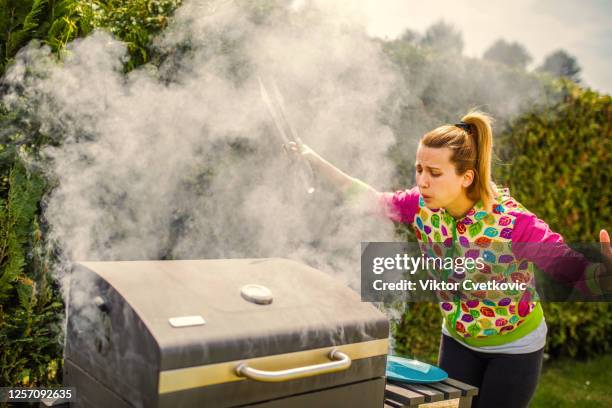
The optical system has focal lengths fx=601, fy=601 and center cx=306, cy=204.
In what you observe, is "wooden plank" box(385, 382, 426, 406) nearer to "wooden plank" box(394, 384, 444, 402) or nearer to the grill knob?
"wooden plank" box(394, 384, 444, 402)

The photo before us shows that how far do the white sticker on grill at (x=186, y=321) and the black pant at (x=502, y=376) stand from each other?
4.39 feet

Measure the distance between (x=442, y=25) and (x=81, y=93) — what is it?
55.5m

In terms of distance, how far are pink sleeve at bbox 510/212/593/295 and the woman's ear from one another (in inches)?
7.9

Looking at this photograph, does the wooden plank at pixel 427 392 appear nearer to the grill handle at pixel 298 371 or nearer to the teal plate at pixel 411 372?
the teal plate at pixel 411 372

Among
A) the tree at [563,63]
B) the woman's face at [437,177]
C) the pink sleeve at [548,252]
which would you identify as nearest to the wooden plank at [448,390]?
the pink sleeve at [548,252]

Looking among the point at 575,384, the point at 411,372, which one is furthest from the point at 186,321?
the point at 575,384

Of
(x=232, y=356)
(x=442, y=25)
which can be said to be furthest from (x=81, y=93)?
(x=442, y=25)

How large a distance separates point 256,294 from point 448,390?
0.76m

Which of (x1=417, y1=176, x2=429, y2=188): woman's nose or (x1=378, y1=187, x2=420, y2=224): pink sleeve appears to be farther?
(x1=378, y1=187, x2=420, y2=224): pink sleeve

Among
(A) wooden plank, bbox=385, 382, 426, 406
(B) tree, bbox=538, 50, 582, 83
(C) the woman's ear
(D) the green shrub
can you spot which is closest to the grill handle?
(A) wooden plank, bbox=385, 382, 426, 406

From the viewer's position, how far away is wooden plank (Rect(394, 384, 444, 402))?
1.93m

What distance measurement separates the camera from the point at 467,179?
235cm

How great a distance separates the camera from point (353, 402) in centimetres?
183

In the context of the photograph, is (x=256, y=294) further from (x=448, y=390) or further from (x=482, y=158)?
(x=482, y=158)
